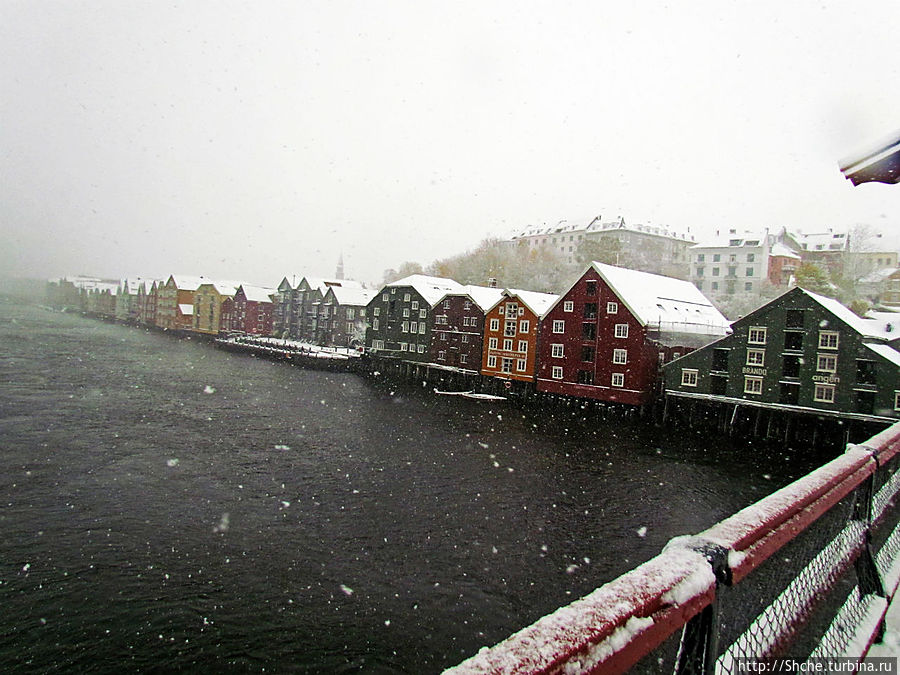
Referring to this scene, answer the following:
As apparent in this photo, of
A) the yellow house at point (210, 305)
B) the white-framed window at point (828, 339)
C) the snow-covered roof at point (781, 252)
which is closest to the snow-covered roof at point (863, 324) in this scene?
the white-framed window at point (828, 339)

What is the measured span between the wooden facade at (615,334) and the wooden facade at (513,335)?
1.40 m

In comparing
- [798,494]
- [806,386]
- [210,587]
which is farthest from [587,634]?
[806,386]

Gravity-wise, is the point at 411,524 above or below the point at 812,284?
below

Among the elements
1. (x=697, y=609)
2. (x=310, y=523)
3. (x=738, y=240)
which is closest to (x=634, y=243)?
(x=738, y=240)

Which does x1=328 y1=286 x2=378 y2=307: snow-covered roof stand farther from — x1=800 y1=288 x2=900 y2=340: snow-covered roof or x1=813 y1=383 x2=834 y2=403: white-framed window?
x1=813 y1=383 x2=834 y2=403: white-framed window

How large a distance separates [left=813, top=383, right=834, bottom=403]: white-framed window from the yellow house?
90118 millimetres

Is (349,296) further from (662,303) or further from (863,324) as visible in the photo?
(863,324)

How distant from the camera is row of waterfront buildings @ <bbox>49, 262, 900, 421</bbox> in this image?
104ft

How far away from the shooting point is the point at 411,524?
17234mm

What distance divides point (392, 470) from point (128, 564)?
11.3 m

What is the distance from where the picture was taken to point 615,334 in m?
40.9

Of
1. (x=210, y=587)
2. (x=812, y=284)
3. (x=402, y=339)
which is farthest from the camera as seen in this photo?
(x=402, y=339)

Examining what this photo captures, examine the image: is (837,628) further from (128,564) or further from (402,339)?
(402,339)

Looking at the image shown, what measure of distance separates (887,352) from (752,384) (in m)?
7.06
